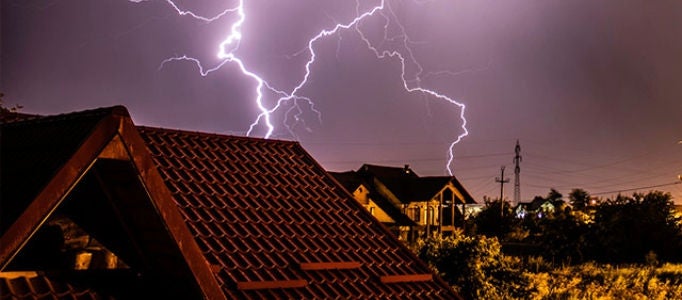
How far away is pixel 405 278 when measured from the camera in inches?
331

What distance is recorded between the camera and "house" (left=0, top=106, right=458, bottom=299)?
4852mm

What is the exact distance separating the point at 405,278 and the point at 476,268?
8798 millimetres

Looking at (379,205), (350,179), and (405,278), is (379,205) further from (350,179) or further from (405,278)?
(405,278)

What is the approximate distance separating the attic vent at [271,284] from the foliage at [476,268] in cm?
1001

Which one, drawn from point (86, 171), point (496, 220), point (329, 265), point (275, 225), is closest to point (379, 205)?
point (496, 220)

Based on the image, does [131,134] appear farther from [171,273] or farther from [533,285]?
[533,285]

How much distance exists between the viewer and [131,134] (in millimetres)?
4977

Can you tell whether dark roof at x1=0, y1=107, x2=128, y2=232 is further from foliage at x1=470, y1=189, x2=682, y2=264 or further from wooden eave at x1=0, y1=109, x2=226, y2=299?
foliage at x1=470, y1=189, x2=682, y2=264

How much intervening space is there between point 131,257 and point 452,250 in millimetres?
12375

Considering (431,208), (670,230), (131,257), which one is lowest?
(131,257)

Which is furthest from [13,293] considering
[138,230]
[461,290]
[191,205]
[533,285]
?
[533,285]

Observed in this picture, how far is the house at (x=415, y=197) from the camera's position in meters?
56.0

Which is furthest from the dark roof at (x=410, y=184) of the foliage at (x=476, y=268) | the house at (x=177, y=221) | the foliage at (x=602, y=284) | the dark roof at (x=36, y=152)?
the dark roof at (x=36, y=152)

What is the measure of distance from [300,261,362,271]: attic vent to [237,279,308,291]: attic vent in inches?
10.7
